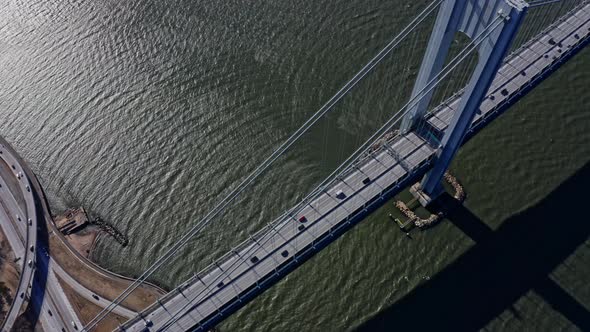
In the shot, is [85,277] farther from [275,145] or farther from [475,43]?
[475,43]

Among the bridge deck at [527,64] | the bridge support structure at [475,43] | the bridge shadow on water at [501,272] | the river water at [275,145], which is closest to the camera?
the bridge support structure at [475,43]

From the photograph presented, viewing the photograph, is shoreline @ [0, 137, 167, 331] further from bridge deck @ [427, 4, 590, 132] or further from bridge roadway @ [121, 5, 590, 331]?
bridge deck @ [427, 4, 590, 132]

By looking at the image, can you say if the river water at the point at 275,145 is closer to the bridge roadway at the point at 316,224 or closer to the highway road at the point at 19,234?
the highway road at the point at 19,234

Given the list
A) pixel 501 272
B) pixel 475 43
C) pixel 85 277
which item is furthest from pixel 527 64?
pixel 85 277

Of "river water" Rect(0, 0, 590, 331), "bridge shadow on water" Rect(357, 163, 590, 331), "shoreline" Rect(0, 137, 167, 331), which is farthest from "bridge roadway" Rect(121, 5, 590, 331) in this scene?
"bridge shadow on water" Rect(357, 163, 590, 331)

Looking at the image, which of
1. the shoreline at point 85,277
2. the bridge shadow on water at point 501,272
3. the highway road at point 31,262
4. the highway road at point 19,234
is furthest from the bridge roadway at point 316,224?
the highway road at point 19,234

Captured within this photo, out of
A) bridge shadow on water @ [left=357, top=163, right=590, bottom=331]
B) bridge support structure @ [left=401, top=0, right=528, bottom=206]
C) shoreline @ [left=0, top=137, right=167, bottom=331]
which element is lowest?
bridge shadow on water @ [left=357, top=163, right=590, bottom=331]
